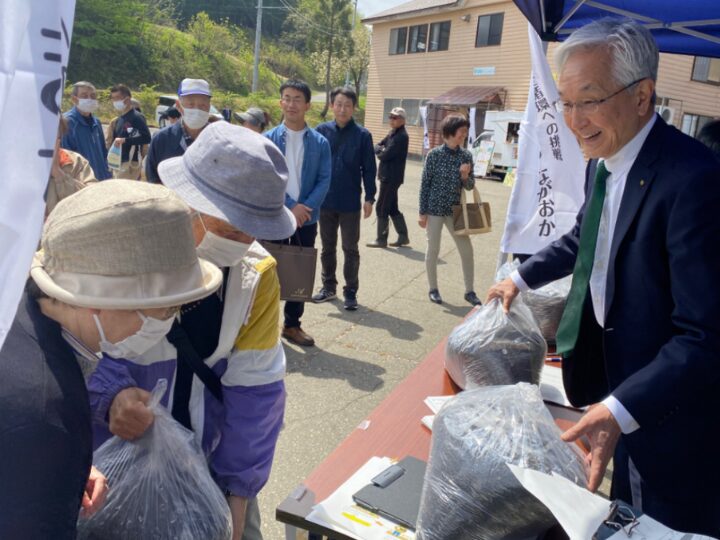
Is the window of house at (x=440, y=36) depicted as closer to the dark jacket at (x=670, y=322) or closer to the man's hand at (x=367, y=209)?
the man's hand at (x=367, y=209)

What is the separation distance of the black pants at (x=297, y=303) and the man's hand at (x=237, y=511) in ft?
9.20

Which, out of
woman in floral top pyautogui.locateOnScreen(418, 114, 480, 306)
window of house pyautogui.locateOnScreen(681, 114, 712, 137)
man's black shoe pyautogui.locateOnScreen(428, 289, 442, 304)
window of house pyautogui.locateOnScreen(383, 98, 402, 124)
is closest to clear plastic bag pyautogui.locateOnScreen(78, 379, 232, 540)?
woman in floral top pyautogui.locateOnScreen(418, 114, 480, 306)

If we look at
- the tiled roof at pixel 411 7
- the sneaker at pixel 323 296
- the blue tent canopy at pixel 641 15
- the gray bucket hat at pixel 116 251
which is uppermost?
the tiled roof at pixel 411 7

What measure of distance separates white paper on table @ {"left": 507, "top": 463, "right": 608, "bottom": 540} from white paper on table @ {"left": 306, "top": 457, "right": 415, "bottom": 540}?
43 centimetres

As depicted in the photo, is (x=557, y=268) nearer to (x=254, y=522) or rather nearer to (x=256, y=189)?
(x=256, y=189)

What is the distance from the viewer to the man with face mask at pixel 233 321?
4.50ft


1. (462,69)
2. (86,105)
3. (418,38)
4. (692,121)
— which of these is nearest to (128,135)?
(86,105)

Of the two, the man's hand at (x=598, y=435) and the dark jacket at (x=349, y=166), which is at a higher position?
the dark jacket at (x=349, y=166)

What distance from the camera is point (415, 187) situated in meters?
14.4

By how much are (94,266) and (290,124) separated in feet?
12.0

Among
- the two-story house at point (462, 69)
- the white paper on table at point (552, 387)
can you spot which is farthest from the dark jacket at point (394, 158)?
the two-story house at point (462, 69)

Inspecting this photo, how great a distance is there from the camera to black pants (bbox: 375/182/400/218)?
25.2 feet

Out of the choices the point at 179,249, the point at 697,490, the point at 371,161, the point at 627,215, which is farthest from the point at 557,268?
the point at 371,161

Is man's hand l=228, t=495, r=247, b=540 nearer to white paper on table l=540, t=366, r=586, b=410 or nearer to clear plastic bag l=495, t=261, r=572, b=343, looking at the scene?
white paper on table l=540, t=366, r=586, b=410
